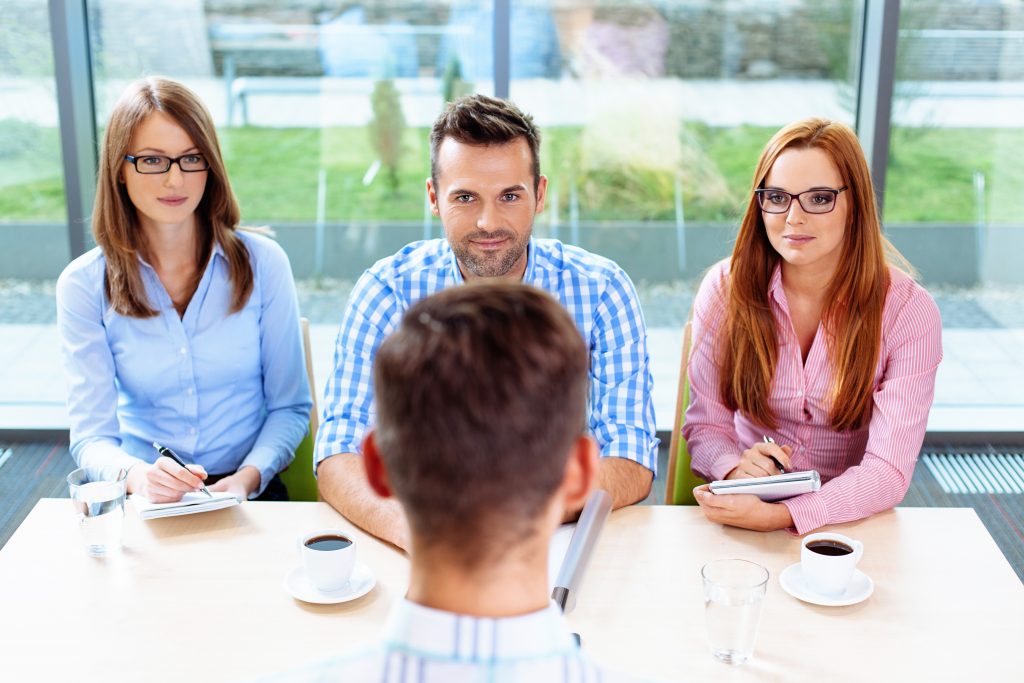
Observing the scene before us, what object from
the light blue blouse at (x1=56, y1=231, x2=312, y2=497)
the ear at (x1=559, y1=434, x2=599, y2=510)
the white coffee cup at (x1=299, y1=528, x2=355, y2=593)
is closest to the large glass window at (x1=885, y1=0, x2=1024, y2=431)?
the light blue blouse at (x1=56, y1=231, x2=312, y2=497)

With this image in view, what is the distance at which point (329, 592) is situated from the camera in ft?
4.88

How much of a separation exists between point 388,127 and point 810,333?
2000mm

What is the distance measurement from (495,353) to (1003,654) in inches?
36.6

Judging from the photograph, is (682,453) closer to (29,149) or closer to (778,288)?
(778,288)

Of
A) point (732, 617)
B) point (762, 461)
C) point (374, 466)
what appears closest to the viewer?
point (374, 466)

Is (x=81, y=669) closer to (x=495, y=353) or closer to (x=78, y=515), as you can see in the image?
(x=78, y=515)

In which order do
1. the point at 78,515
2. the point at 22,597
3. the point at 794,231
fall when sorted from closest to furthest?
the point at 22,597
the point at 78,515
the point at 794,231

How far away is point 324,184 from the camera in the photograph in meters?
3.79

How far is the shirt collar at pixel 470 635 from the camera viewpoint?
838 millimetres

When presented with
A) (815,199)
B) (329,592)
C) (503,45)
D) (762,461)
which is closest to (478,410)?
(329,592)

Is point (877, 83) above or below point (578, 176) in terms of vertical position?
above

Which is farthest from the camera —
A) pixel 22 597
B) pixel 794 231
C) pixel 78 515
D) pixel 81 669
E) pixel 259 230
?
pixel 259 230

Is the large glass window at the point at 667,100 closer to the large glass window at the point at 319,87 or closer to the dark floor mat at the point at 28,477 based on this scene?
the large glass window at the point at 319,87

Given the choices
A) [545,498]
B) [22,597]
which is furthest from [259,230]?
[545,498]
